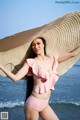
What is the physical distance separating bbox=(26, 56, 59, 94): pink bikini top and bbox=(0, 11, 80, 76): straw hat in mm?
73

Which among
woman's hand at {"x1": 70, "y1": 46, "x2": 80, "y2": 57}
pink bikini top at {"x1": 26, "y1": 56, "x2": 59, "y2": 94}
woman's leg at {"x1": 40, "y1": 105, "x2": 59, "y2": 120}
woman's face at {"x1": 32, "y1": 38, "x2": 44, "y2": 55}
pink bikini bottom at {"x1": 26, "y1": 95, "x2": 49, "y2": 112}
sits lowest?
woman's leg at {"x1": 40, "y1": 105, "x2": 59, "y2": 120}

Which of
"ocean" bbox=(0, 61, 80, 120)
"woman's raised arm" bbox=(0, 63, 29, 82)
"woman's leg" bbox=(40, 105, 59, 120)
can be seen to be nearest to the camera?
"woman's raised arm" bbox=(0, 63, 29, 82)

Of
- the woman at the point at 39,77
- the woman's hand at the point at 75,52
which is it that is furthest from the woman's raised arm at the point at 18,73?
the woman's hand at the point at 75,52

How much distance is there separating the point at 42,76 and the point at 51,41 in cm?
21

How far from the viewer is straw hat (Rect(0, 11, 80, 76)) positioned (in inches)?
58.3

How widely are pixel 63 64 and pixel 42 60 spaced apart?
0.16 metres

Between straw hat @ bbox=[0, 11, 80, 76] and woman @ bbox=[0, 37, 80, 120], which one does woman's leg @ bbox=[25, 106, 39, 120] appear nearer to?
woman @ bbox=[0, 37, 80, 120]

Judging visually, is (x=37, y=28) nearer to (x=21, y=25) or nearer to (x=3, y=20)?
(x=21, y=25)

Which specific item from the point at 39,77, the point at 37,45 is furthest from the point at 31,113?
the point at 37,45

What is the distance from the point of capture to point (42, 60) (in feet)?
4.86

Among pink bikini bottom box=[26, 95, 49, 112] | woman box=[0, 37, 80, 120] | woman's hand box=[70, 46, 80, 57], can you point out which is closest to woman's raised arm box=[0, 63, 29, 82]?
woman box=[0, 37, 80, 120]

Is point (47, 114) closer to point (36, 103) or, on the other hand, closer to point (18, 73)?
point (36, 103)

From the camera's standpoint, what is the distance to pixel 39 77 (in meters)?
1.46

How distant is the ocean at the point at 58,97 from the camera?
5.22 ft
